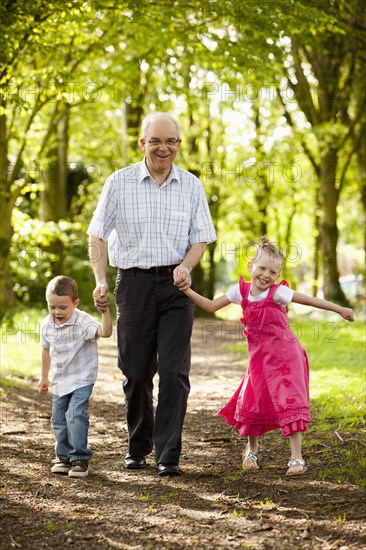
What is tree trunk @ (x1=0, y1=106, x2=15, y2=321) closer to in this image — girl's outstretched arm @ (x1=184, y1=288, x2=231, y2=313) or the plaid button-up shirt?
the plaid button-up shirt

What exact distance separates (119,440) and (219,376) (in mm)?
4045

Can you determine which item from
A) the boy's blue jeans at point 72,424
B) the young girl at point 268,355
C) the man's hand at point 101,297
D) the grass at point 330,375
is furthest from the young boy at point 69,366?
the grass at point 330,375

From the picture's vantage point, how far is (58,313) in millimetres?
5848

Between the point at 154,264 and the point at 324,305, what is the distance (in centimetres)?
118

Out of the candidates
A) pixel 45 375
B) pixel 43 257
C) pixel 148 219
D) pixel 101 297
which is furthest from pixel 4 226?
pixel 101 297

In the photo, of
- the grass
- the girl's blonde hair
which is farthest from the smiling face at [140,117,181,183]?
the grass

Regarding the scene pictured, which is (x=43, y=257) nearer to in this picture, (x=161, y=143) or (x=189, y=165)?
(x=189, y=165)

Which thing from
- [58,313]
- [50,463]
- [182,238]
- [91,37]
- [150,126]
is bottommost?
[50,463]

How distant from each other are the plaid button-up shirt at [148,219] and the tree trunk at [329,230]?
15689 millimetres

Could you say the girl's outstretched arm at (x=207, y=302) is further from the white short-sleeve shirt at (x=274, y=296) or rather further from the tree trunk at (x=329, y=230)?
the tree trunk at (x=329, y=230)

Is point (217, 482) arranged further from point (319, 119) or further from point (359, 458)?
point (319, 119)

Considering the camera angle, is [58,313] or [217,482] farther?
[58,313]

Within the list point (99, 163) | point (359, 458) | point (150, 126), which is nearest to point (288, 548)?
point (359, 458)

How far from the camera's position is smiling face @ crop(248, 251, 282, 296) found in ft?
18.5
